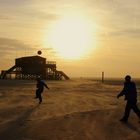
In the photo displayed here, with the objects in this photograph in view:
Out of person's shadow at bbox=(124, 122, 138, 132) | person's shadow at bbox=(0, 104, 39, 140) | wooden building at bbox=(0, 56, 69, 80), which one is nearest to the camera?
person's shadow at bbox=(0, 104, 39, 140)

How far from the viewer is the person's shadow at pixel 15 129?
12.8 m

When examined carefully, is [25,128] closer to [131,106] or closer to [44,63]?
[131,106]

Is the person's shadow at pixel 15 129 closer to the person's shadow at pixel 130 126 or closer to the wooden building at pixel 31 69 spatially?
the person's shadow at pixel 130 126

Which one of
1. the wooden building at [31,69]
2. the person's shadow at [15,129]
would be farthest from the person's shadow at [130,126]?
the wooden building at [31,69]

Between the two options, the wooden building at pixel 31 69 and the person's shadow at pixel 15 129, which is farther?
the wooden building at pixel 31 69

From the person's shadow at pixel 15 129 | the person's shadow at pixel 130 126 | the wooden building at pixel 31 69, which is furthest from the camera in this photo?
the wooden building at pixel 31 69

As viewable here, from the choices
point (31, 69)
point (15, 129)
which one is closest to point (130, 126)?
point (15, 129)

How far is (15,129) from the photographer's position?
13938 millimetres

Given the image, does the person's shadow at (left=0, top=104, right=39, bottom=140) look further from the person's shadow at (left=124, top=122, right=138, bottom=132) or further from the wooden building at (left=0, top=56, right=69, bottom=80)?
the wooden building at (left=0, top=56, right=69, bottom=80)

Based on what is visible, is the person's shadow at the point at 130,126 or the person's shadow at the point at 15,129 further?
the person's shadow at the point at 130,126

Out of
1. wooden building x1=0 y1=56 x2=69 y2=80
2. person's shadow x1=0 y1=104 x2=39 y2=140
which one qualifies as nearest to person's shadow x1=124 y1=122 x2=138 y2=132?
person's shadow x1=0 y1=104 x2=39 y2=140

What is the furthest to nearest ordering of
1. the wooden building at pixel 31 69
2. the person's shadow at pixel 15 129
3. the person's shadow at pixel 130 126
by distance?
1. the wooden building at pixel 31 69
2. the person's shadow at pixel 130 126
3. the person's shadow at pixel 15 129

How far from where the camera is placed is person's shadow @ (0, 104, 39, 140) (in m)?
12.8

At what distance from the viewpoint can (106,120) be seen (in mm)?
16125
